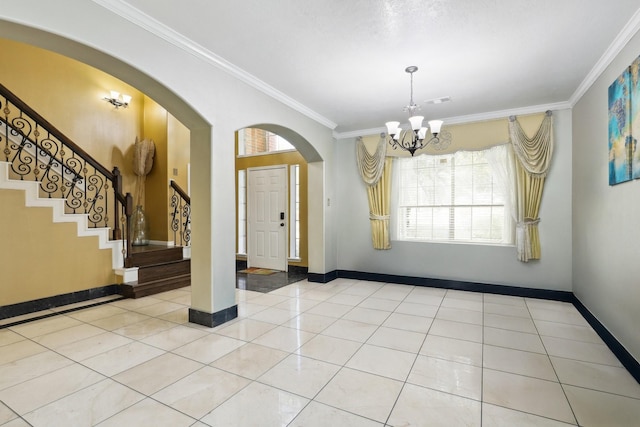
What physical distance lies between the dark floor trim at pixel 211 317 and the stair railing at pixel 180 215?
102 inches

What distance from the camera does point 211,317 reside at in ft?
10.8

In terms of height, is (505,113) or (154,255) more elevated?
(505,113)

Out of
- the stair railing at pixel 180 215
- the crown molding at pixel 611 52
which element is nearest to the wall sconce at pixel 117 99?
the stair railing at pixel 180 215

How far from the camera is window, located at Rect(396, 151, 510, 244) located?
476 centimetres

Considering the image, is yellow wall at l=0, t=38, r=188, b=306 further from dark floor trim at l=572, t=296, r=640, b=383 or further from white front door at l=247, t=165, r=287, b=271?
dark floor trim at l=572, t=296, r=640, b=383

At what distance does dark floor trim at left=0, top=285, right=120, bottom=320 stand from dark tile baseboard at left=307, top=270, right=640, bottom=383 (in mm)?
3127

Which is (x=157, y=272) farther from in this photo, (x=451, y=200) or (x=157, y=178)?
(x=451, y=200)

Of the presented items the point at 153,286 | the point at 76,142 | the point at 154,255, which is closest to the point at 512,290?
the point at 153,286

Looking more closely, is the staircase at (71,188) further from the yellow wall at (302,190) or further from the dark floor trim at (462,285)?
the dark floor trim at (462,285)

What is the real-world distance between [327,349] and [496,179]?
3700mm

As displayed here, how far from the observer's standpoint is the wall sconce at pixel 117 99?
5.52 metres

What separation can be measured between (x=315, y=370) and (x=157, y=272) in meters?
3.46

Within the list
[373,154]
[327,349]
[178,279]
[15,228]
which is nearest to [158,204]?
[178,279]

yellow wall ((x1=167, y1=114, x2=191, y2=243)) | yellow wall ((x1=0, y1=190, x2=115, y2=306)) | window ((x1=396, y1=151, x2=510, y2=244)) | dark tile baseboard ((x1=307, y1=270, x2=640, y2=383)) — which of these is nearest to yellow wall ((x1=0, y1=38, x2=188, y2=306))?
yellow wall ((x1=0, y1=190, x2=115, y2=306))
